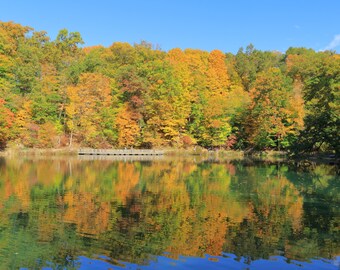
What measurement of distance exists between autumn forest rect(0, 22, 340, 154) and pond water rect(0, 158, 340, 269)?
27.6m

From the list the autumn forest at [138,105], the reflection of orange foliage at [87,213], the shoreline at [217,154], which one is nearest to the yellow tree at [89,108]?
the autumn forest at [138,105]

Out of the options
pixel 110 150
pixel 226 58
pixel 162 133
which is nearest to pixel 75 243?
pixel 110 150

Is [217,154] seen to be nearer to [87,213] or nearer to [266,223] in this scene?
[87,213]

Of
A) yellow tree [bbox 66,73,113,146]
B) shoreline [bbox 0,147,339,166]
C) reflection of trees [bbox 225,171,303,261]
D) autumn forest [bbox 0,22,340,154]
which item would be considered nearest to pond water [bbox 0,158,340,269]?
reflection of trees [bbox 225,171,303,261]

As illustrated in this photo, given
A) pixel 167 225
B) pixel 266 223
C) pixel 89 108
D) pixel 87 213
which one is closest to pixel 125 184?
pixel 87 213

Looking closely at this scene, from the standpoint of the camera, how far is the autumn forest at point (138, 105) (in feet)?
163

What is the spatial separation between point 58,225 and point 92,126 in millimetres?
39747

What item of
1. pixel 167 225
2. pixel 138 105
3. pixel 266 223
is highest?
pixel 138 105

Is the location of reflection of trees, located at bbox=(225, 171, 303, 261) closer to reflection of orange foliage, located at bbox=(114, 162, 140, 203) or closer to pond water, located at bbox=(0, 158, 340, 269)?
pond water, located at bbox=(0, 158, 340, 269)

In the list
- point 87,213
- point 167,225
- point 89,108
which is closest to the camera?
point 167,225

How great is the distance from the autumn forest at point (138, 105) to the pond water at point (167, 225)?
90.6 ft

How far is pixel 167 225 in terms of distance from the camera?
13.3 metres

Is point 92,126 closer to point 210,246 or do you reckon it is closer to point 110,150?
point 110,150

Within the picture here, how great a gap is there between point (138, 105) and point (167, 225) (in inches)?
1677
